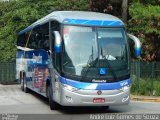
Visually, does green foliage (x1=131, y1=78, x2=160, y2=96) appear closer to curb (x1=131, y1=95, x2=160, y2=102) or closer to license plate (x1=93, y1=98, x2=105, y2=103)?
curb (x1=131, y1=95, x2=160, y2=102)

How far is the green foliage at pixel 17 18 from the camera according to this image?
3825 cm

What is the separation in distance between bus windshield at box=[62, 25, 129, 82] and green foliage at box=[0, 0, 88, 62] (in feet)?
72.4

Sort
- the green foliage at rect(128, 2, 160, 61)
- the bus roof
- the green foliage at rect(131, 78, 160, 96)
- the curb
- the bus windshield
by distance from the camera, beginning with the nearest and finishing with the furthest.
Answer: the bus windshield → the bus roof → the curb → the green foliage at rect(131, 78, 160, 96) → the green foliage at rect(128, 2, 160, 61)

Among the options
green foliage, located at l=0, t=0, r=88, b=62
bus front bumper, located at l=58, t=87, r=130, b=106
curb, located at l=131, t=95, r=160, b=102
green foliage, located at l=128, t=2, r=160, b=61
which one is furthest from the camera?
green foliage, located at l=0, t=0, r=88, b=62

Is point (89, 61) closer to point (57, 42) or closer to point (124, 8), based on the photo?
point (57, 42)

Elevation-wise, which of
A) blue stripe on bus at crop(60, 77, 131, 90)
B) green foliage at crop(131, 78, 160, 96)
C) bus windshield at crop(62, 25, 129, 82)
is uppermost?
bus windshield at crop(62, 25, 129, 82)

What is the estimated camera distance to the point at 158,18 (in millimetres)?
25516

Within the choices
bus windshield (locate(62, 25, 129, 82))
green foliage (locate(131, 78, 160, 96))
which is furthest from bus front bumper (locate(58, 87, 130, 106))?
green foliage (locate(131, 78, 160, 96))

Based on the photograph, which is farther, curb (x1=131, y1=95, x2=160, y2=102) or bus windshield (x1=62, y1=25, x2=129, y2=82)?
curb (x1=131, y1=95, x2=160, y2=102)

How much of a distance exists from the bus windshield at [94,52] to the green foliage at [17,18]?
2208 centimetres

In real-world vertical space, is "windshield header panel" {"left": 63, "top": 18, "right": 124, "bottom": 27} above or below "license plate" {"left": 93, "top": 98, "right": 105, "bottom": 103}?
above

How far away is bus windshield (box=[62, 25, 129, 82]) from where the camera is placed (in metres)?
14.8

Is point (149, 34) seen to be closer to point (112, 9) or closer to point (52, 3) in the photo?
point (112, 9)

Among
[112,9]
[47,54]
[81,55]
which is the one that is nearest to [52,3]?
[112,9]
